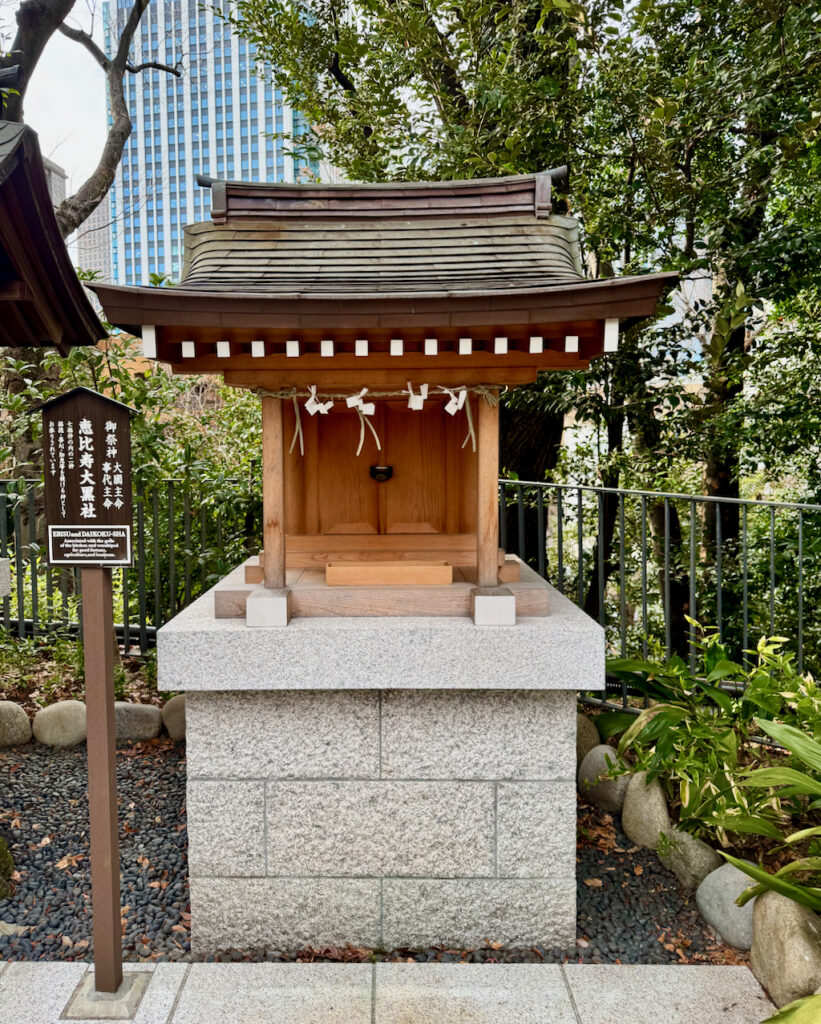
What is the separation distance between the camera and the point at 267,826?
3021mm

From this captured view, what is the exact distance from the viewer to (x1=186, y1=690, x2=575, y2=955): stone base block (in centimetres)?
301

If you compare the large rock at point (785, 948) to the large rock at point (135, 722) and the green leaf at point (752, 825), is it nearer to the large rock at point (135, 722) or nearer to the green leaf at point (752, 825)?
the green leaf at point (752, 825)

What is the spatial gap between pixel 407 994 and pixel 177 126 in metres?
16.7

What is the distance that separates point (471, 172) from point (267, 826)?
5.17 m

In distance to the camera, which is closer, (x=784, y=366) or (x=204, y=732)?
(x=204, y=732)

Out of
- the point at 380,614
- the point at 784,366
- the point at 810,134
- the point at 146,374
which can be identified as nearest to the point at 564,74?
the point at 810,134

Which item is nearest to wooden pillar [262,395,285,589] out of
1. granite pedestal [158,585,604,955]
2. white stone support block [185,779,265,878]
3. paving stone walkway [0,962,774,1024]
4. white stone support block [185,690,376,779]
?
granite pedestal [158,585,604,955]

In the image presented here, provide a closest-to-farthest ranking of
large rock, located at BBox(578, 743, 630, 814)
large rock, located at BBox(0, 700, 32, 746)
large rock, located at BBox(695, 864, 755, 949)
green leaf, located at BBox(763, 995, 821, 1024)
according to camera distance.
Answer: green leaf, located at BBox(763, 995, 821, 1024), large rock, located at BBox(695, 864, 755, 949), large rock, located at BBox(578, 743, 630, 814), large rock, located at BBox(0, 700, 32, 746)

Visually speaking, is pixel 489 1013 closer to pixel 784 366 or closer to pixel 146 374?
pixel 146 374

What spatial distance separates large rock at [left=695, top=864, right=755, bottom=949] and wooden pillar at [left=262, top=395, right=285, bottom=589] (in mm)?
2422

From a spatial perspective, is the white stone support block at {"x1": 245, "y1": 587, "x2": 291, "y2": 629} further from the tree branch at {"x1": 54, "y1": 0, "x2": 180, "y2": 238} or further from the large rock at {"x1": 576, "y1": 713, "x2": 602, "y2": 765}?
the tree branch at {"x1": 54, "y1": 0, "x2": 180, "y2": 238}

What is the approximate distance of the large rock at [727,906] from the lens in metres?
2.96

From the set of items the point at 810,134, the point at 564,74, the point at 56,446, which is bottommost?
the point at 56,446

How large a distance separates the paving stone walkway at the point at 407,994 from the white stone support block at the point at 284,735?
0.79m
